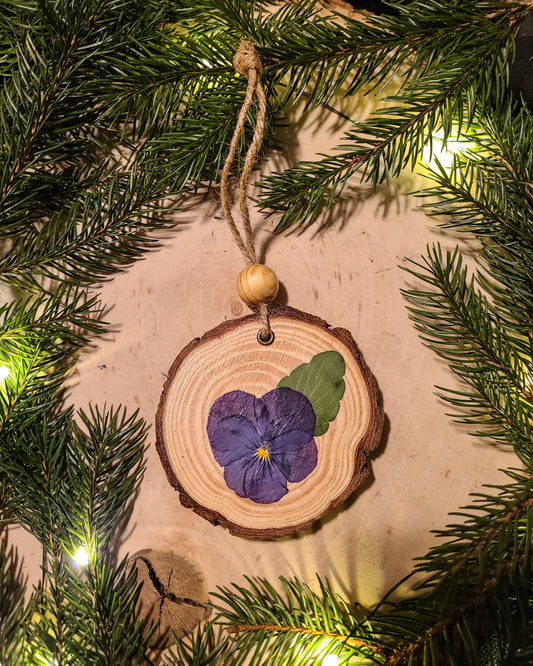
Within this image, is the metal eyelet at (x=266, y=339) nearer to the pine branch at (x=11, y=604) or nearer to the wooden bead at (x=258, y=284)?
the wooden bead at (x=258, y=284)

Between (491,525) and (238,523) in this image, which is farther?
(238,523)

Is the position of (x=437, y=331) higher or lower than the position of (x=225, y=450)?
higher

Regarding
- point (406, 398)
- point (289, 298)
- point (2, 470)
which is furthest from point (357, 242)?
point (2, 470)

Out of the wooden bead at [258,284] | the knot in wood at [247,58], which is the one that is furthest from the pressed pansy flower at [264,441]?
the knot in wood at [247,58]

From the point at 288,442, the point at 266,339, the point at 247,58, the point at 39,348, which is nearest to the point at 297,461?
the point at 288,442

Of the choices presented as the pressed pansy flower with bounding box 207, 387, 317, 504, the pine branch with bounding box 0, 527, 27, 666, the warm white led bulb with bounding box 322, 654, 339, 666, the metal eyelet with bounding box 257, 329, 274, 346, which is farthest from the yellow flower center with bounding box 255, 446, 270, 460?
the pine branch with bounding box 0, 527, 27, 666

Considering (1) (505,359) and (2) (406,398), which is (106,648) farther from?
(1) (505,359)

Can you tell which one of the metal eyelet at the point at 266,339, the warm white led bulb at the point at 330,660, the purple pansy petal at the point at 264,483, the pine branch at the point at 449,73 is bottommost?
the warm white led bulb at the point at 330,660
